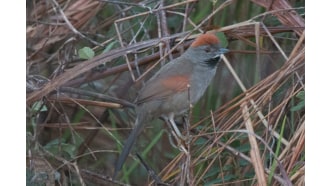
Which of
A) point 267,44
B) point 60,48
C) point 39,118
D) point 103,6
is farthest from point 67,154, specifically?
point 267,44

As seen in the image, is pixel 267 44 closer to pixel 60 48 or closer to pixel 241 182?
pixel 241 182

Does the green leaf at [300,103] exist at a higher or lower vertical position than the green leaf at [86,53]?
lower

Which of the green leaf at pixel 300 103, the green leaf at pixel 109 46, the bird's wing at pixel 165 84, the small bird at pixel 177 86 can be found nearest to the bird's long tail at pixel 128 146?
the small bird at pixel 177 86

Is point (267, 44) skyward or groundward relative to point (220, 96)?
skyward

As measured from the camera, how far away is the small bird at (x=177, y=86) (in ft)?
9.14

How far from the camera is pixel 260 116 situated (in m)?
2.64

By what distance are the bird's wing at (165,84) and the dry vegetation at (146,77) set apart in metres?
0.05

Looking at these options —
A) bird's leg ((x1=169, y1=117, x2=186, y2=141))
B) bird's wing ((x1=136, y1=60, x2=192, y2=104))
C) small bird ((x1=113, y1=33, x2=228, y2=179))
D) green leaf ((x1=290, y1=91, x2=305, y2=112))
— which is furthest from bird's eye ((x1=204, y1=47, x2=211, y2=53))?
green leaf ((x1=290, y1=91, x2=305, y2=112))

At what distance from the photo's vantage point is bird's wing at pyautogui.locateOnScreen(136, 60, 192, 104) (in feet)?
9.21

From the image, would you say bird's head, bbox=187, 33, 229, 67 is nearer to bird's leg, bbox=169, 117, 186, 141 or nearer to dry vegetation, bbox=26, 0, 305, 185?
dry vegetation, bbox=26, 0, 305, 185

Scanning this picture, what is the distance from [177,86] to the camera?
2.86 m

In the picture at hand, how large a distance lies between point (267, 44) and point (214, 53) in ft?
0.61

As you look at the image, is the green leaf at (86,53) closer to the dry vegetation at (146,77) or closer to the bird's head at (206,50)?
the dry vegetation at (146,77)
